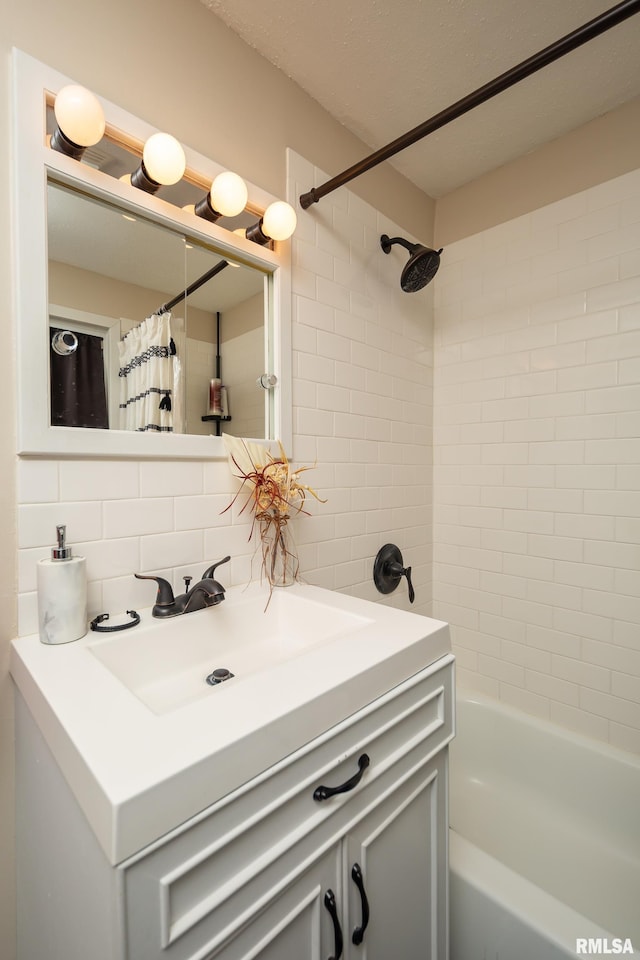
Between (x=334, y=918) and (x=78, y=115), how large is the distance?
5.03 feet

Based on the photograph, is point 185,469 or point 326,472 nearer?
point 185,469

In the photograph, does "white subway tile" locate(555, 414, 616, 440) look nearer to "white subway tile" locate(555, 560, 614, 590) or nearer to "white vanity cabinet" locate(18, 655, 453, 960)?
"white subway tile" locate(555, 560, 614, 590)

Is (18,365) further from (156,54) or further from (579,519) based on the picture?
(579,519)

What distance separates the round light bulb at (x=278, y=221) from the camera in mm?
1252

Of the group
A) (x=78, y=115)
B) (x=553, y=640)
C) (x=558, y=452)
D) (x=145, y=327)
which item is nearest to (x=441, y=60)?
(x=78, y=115)

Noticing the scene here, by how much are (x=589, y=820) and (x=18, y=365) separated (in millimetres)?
2217

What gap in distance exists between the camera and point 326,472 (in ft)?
5.01

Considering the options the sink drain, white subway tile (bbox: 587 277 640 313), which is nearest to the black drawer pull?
the sink drain

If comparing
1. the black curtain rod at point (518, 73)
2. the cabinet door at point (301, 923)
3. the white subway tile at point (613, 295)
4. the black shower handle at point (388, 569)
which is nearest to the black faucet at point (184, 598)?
the cabinet door at point (301, 923)

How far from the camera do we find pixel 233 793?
1.83 ft

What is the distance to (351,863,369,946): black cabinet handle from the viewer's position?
75cm

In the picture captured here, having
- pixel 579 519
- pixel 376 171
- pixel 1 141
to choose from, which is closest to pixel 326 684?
pixel 1 141

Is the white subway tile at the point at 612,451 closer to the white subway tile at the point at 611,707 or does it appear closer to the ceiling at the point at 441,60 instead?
the white subway tile at the point at 611,707

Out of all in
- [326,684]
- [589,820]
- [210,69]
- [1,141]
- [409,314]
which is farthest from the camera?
[409,314]
